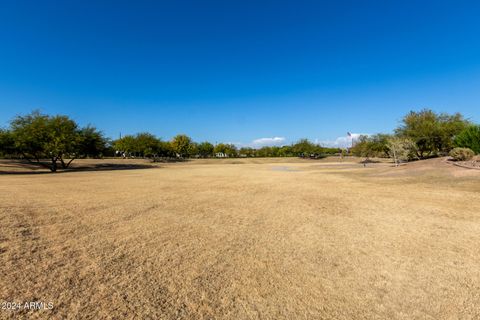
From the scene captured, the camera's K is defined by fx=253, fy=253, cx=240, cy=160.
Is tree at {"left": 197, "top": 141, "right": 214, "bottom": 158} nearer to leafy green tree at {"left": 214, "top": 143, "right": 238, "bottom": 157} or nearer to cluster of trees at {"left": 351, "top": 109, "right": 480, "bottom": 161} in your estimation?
leafy green tree at {"left": 214, "top": 143, "right": 238, "bottom": 157}

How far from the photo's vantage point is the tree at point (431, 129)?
1511 inches

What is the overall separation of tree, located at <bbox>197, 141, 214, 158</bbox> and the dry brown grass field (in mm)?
106060

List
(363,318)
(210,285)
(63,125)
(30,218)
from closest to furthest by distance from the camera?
(363,318) < (210,285) < (30,218) < (63,125)

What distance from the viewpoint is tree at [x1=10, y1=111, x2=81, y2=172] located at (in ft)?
103

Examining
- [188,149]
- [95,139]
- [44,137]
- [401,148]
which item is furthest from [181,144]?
[401,148]

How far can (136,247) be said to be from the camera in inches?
223

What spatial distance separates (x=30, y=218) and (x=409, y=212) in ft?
41.0

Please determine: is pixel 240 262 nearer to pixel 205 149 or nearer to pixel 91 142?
pixel 91 142

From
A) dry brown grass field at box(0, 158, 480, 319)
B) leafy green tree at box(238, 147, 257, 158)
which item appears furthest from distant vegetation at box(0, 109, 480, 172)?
leafy green tree at box(238, 147, 257, 158)

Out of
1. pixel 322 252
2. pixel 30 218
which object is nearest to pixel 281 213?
pixel 322 252

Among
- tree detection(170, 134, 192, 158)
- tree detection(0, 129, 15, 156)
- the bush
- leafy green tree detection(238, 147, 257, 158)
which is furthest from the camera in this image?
leafy green tree detection(238, 147, 257, 158)

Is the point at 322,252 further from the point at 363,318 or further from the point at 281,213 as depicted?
the point at 281,213

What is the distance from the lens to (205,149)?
4562 inches

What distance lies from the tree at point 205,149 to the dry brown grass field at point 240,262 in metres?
106
